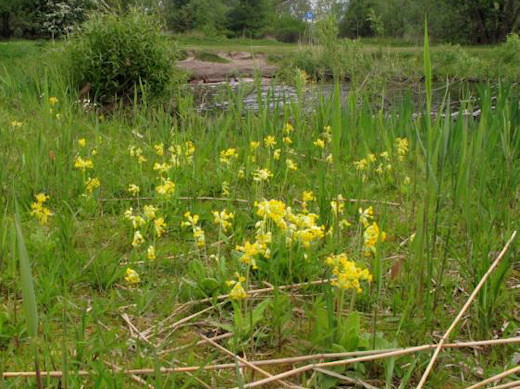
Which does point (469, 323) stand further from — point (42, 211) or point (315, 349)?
point (42, 211)

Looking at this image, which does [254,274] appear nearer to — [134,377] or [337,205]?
[337,205]

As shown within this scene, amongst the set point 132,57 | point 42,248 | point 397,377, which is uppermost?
point 132,57

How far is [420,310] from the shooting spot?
1433mm

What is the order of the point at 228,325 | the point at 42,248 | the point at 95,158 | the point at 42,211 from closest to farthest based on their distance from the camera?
the point at 228,325 → the point at 42,248 → the point at 42,211 → the point at 95,158

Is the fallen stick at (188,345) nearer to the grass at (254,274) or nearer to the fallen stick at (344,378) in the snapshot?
the grass at (254,274)

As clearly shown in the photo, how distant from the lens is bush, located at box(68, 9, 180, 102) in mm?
6254

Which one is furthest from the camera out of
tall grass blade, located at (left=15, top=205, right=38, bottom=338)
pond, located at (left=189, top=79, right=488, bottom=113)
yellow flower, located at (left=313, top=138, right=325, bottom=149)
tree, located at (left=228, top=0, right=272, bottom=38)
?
tree, located at (left=228, top=0, right=272, bottom=38)

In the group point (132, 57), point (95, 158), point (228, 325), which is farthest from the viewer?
point (132, 57)

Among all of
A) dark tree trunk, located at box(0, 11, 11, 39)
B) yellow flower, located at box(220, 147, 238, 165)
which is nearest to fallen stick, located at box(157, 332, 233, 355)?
yellow flower, located at box(220, 147, 238, 165)

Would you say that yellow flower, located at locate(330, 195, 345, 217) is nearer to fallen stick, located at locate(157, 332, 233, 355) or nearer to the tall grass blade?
fallen stick, located at locate(157, 332, 233, 355)

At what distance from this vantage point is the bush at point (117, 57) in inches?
246

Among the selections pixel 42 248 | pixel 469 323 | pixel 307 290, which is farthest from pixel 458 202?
pixel 42 248

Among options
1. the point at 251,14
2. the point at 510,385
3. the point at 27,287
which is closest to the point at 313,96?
the point at 510,385

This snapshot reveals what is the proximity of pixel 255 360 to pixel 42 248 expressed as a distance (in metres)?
0.87
